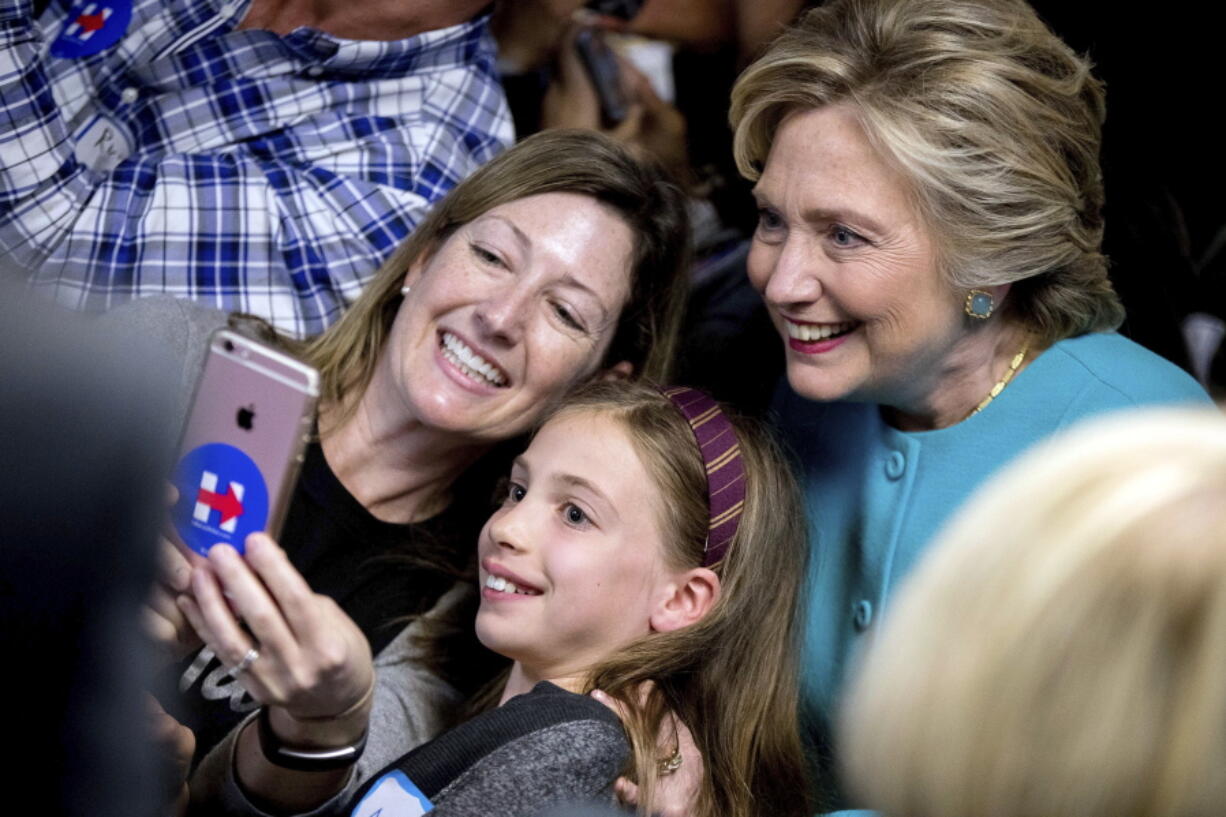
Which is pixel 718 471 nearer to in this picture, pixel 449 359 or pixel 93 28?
pixel 449 359

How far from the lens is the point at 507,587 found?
5.41ft

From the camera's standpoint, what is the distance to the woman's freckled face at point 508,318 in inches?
76.8

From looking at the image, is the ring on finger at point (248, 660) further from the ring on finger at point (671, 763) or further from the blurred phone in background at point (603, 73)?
the blurred phone in background at point (603, 73)

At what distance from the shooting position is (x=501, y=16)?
8.85ft

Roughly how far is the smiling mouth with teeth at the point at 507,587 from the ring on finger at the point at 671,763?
0.82 ft

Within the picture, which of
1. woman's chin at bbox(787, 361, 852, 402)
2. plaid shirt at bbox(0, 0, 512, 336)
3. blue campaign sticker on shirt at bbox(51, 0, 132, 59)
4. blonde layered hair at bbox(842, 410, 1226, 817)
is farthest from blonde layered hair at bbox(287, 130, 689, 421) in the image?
blonde layered hair at bbox(842, 410, 1226, 817)

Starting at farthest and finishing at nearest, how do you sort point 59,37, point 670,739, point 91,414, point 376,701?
point 59,37 < point 376,701 < point 670,739 < point 91,414

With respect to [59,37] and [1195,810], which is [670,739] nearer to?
[1195,810]

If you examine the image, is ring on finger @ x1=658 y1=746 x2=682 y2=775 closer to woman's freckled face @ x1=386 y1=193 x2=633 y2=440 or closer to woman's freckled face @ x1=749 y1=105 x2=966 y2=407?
woman's freckled face @ x1=749 y1=105 x2=966 y2=407

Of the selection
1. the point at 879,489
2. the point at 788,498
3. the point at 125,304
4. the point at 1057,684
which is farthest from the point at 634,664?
the point at 125,304

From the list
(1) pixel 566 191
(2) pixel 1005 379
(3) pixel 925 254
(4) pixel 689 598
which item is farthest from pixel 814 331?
(1) pixel 566 191

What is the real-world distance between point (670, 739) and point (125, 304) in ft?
3.56

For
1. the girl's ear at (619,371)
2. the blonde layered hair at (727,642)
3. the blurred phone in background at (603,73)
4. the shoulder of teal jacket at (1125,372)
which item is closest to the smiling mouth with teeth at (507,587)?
the blonde layered hair at (727,642)

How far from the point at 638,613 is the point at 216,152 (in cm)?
119
